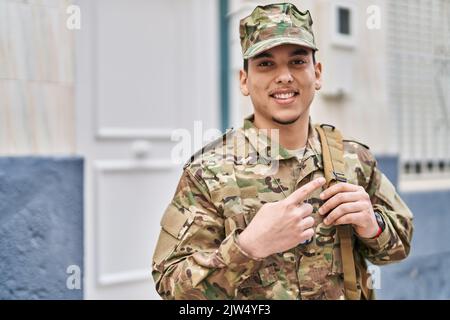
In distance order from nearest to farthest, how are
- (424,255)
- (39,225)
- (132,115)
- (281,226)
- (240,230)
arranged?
(281,226)
(240,230)
(39,225)
(132,115)
(424,255)

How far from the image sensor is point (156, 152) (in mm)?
3092

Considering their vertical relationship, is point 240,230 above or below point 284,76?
below

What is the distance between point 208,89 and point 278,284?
1762 millimetres

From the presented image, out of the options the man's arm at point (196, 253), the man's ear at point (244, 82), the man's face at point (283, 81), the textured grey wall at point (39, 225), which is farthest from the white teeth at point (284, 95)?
the textured grey wall at point (39, 225)

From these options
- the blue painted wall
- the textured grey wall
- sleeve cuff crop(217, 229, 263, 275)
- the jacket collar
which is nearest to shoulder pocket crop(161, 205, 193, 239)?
sleeve cuff crop(217, 229, 263, 275)

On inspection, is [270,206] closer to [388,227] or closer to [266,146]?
[266,146]

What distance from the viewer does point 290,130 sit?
1697 millimetres

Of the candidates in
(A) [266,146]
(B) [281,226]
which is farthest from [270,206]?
(A) [266,146]

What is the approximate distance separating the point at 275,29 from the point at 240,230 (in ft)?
2.00

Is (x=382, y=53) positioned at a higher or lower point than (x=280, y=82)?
higher

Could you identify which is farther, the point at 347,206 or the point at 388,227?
the point at 388,227
